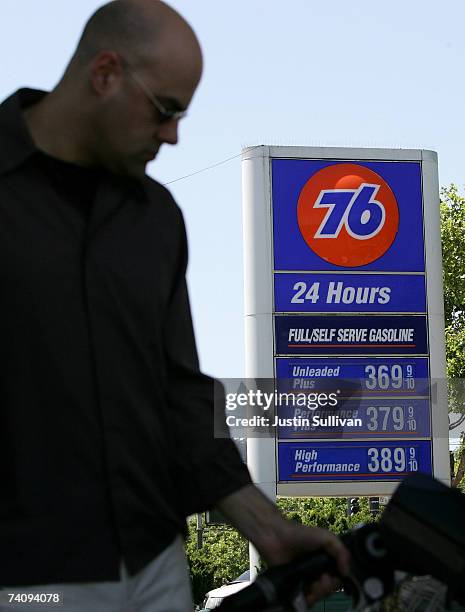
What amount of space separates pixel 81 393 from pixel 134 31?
67cm

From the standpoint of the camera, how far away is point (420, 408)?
20047 millimetres

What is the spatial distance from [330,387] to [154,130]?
57.4 ft

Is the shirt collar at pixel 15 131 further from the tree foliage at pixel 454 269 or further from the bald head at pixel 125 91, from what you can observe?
the tree foliage at pixel 454 269

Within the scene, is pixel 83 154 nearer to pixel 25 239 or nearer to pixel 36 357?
pixel 25 239

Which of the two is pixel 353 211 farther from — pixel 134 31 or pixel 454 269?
pixel 454 269

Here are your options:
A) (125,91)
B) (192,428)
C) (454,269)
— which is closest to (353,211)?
(192,428)

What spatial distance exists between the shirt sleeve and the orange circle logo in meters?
17.3

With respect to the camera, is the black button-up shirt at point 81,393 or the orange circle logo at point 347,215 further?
the orange circle logo at point 347,215

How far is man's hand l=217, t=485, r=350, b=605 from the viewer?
236 cm

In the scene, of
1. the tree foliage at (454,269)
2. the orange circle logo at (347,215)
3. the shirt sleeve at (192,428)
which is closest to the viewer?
the shirt sleeve at (192,428)

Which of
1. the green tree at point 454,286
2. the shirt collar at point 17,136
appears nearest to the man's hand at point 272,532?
the shirt collar at point 17,136

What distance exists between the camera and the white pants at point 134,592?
7.66ft

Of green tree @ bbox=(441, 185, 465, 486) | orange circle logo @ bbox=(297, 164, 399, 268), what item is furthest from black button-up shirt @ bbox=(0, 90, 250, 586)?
green tree @ bbox=(441, 185, 465, 486)

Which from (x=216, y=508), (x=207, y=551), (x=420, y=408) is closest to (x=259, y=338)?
(x=420, y=408)
